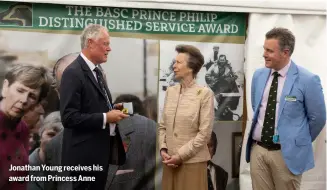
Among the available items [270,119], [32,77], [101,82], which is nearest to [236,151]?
[270,119]

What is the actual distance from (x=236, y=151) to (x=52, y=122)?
5.30 feet

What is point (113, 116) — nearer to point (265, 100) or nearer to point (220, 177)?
point (265, 100)

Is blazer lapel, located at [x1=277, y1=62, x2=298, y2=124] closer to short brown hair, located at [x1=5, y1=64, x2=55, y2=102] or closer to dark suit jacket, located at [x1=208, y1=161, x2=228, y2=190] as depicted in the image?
dark suit jacket, located at [x1=208, y1=161, x2=228, y2=190]

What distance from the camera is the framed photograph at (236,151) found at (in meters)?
3.99

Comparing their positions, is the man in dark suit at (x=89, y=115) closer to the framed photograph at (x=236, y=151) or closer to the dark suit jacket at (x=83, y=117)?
the dark suit jacket at (x=83, y=117)

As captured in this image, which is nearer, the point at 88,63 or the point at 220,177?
the point at 88,63

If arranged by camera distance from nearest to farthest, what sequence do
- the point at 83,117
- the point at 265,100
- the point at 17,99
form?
the point at 83,117
the point at 265,100
the point at 17,99

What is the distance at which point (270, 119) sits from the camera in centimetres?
329

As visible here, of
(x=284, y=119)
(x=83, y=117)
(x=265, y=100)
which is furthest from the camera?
(x=265, y=100)

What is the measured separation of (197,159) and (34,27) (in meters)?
1.64

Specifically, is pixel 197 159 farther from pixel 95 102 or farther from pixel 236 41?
pixel 236 41

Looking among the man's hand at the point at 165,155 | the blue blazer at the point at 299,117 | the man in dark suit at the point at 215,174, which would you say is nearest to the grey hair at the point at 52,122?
the man's hand at the point at 165,155

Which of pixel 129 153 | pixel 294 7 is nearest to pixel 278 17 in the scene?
pixel 294 7

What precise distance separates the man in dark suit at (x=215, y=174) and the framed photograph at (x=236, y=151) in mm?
93
